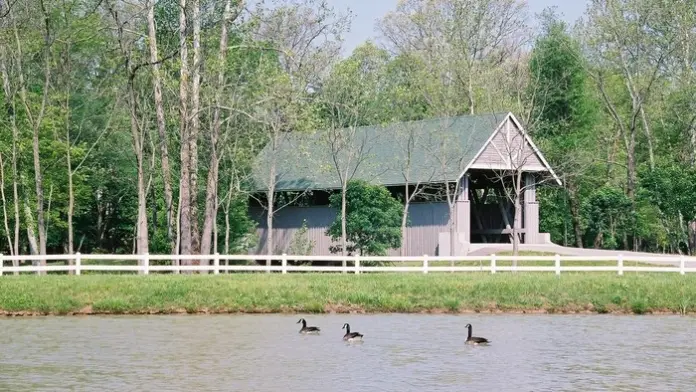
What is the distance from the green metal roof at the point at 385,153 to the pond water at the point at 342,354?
22.6 m

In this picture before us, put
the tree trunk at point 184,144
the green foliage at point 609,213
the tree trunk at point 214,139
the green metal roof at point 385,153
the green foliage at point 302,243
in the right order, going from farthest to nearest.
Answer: the green foliage at point 609,213 → the green foliage at point 302,243 → the green metal roof at point 385,153 → the tree trunk at point 214,139 → the tree trunk at point 184,144

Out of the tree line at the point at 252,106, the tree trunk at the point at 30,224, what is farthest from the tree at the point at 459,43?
the tree trunk at the point at 30,224

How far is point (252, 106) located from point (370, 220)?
8.96 meters

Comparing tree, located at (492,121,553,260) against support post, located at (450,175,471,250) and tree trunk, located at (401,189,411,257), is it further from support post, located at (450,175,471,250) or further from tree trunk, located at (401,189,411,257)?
tree trunk, located at (401,189,411,257)

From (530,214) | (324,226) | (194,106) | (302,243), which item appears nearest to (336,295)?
(194,106)

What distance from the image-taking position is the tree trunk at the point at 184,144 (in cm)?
4450

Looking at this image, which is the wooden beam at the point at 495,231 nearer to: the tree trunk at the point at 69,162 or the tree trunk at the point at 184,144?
the tree trunk at the point at 184,144

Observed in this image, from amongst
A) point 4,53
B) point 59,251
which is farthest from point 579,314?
point 59,251

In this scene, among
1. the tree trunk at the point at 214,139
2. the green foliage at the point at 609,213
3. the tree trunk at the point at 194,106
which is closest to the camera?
the tree trunk at the point at 194,106

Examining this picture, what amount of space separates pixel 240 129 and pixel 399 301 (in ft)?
69.8

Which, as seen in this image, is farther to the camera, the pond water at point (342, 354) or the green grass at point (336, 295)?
the green grass at point (336, 295)

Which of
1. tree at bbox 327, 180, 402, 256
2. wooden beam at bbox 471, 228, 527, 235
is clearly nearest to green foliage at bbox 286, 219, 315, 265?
tree at bbox 327, 180, 402, 256

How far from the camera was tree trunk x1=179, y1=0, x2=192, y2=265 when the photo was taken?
4450 cm

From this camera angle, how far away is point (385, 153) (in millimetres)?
62094
